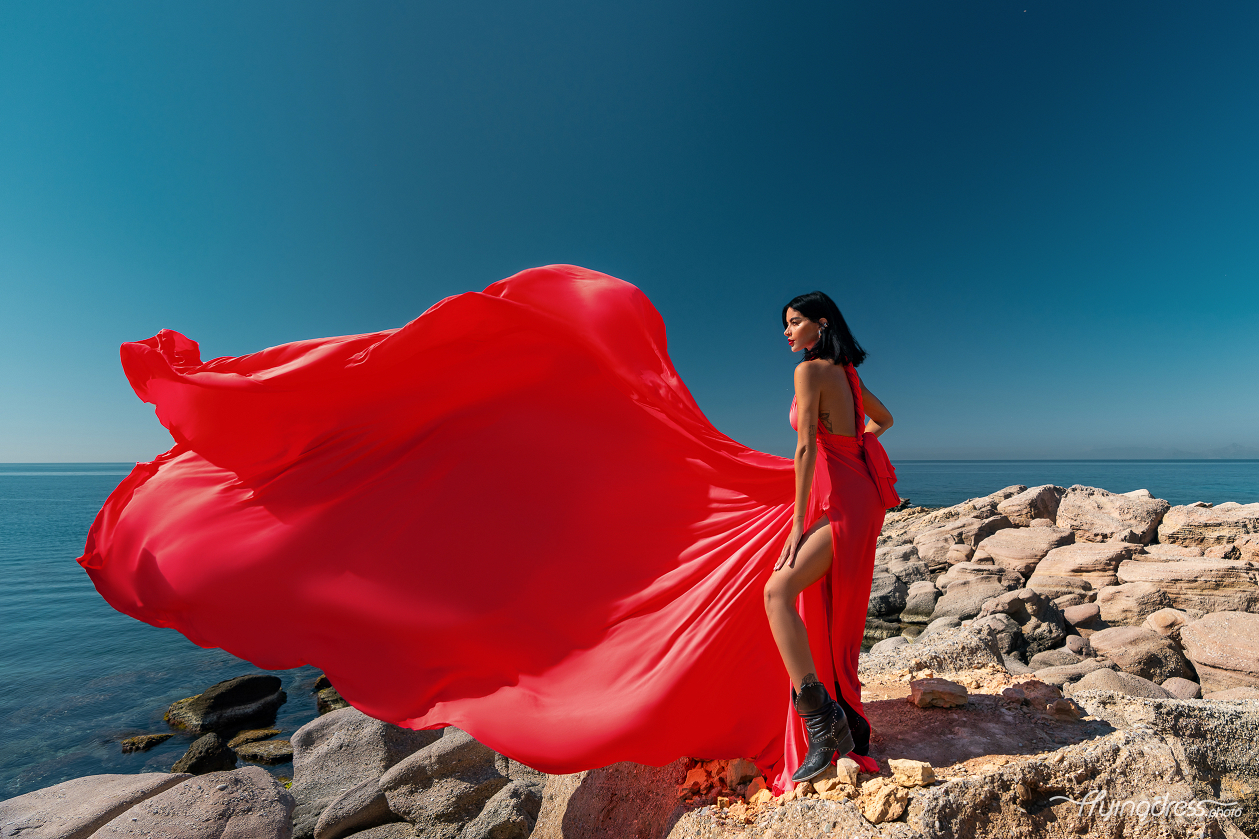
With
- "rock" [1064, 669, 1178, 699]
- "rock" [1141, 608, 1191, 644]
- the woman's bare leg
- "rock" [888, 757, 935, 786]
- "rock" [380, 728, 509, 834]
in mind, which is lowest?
"rock" [380, 728, 509, 834]

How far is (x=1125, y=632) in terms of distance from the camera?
7.64 m

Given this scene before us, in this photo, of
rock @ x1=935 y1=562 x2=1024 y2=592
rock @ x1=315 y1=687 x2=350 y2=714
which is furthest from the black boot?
rock @ x1=935 y1=562 x2=1024 y2=592

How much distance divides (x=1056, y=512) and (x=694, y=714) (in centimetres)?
1607

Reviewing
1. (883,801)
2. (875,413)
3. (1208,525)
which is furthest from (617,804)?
(1208,525)

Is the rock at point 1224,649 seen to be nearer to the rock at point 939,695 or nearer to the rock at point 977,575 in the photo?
the rock at point 977,575

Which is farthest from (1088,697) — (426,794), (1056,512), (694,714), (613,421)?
(1056,512)

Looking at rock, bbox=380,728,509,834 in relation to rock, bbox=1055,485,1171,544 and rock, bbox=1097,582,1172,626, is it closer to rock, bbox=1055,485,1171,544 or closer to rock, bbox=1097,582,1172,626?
rock, bbox=1097,582,1172,626

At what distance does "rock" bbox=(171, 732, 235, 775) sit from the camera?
24.9ft

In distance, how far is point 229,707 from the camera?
9.34 m

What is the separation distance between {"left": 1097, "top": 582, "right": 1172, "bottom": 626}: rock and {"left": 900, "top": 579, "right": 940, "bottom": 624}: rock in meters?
3.36

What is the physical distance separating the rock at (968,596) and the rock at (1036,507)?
4732 millimetres

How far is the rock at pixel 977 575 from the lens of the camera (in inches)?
441

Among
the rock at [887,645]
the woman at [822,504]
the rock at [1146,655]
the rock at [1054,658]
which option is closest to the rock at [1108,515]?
the rock at [1146,655]

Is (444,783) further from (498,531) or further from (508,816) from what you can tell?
(498,531)
